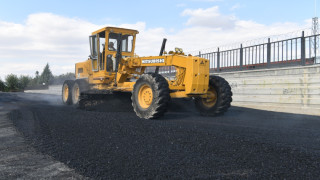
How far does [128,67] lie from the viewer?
9328 millimetres

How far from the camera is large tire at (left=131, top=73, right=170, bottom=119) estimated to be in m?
7.05

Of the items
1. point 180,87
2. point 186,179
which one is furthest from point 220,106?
point 186,179

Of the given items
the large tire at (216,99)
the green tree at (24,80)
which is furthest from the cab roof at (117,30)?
the green tree at (24,80)

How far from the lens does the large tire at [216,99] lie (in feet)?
25.6

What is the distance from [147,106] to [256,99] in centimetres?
517

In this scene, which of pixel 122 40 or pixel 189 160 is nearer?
pixel 189 160

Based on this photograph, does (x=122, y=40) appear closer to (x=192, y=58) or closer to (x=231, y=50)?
(x=192, y=58)

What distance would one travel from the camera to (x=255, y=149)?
13.5 feet

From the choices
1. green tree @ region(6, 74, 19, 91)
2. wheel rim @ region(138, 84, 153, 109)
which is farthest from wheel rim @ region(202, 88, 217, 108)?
green tree @ region(6, 74, 19, 91)

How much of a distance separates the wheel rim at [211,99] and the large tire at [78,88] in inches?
193

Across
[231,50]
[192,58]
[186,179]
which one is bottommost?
[186,179]

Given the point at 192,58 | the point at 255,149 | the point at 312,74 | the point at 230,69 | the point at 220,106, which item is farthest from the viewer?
the point at 230,69

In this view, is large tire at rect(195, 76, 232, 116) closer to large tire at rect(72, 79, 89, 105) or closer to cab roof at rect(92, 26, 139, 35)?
cab roof at rect(92, 26, 139, 35)

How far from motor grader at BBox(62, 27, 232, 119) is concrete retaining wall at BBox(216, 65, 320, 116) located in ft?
10.4
